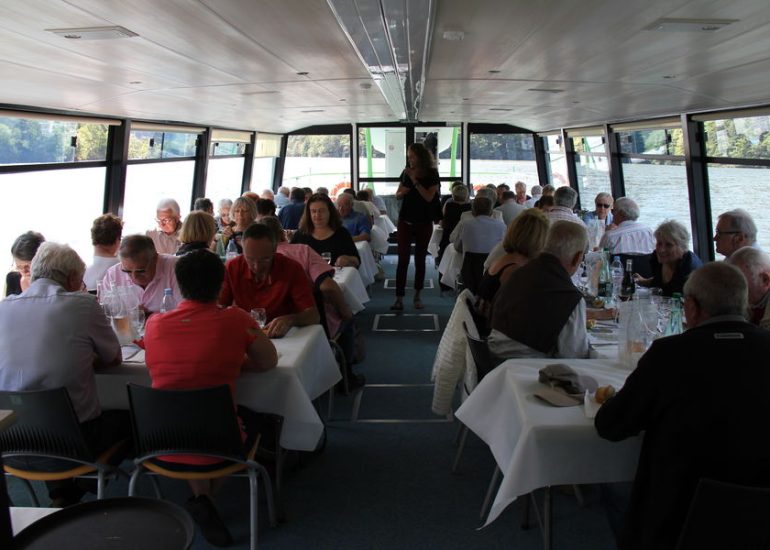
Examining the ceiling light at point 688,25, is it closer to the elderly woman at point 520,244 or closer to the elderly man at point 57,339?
the elderly woman at point 520,244

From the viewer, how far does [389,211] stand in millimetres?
13547

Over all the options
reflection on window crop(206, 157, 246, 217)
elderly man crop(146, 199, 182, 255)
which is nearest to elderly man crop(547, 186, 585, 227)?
elderly man crop(146, 199, 182, 255)

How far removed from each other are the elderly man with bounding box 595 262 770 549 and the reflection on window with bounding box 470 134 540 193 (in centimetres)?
1168

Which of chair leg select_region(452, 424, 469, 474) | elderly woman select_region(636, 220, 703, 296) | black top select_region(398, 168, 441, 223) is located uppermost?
black top select_region(398, 168, 441, 223)

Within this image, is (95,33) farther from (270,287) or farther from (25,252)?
(270,287)

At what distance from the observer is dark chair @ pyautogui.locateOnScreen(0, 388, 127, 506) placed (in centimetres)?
241

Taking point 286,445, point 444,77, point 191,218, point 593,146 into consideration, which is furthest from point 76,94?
point 593,146

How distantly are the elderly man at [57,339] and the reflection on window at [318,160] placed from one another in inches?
431

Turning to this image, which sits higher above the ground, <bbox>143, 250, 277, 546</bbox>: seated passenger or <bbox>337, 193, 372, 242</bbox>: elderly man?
<bbox>337, 193, 372, 242</bbox>: elderly man

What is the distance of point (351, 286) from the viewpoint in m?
5.28

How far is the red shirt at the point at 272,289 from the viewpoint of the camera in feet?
12.1

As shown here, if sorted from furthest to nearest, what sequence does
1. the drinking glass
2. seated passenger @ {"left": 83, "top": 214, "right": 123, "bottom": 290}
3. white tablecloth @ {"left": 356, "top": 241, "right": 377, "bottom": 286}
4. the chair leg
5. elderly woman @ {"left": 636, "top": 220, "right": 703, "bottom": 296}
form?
white tablecloth @ {"left": 356, "top": 241, "right": 377, "bottom": 286} → seated passenger @ {"left": 83, "top": 214, "right": 123, "bottom": 290} → elderly woman @ {"left": 636, "top": 220, "right": 703, "bottom": 296} → the chair leg → the drinking glass

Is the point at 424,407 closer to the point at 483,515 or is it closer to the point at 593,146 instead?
the point at 483,515

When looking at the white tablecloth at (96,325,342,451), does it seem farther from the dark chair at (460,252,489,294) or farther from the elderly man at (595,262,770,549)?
the dark chair at (460,252,489,294)
